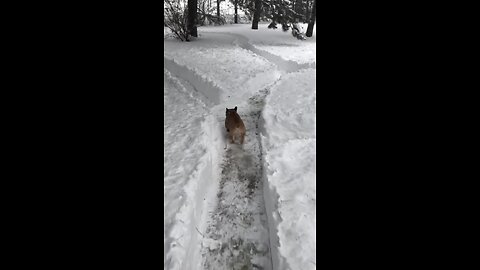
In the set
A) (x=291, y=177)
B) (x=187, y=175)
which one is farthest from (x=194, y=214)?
(x=291, y=177)

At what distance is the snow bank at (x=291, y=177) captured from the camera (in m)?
3.89

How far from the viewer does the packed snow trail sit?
4.04m

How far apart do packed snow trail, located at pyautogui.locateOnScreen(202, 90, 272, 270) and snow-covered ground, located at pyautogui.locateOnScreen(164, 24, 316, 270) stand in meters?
0.01

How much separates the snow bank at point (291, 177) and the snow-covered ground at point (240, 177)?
14mm

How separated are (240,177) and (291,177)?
0.94 m

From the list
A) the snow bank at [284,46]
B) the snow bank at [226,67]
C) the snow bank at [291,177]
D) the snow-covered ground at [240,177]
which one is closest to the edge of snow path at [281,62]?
the snow bank at [284,46]

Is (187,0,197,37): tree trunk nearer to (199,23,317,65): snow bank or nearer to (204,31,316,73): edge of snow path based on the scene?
(204,31,316,73): edge of snow path

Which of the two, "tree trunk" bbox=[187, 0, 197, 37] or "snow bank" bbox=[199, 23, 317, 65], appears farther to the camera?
"tree trunk" bbox=[187, 0, 197, 37]

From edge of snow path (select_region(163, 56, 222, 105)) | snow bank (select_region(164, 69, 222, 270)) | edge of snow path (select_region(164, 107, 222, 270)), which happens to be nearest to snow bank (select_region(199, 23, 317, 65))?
edge of snow path (select_region(163, 56, 222, 105))

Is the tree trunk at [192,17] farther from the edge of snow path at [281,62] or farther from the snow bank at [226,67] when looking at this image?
the edge of snow path at [281,62]

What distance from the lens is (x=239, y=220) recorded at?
4676mm
